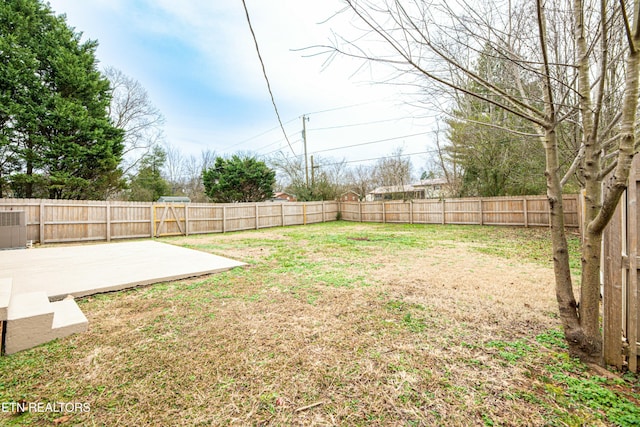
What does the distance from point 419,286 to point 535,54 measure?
2.81m

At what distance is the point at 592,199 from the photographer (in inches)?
70.4

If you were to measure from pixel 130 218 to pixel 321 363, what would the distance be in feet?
36.0

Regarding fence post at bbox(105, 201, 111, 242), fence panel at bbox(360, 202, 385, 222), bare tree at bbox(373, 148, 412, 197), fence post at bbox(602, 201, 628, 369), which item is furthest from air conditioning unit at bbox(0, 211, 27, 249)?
bare tree at bbox(373, 148, 412, 197)

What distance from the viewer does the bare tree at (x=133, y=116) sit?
50.3ft

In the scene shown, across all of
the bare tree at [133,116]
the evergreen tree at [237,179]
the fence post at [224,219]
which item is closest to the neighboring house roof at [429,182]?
the evergreen tree at [237,179]

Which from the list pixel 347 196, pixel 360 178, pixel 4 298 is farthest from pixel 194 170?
pixel 4 298

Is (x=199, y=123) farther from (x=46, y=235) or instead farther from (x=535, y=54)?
(x=535, y=54)

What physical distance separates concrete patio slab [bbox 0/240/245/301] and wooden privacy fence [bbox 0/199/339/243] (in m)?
3.38

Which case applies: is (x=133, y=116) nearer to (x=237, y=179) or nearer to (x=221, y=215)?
(x=237, y=179)

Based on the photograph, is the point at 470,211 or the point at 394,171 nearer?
the point at 470,211

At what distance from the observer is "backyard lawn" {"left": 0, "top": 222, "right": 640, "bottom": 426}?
1.37 m

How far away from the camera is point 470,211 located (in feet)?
41.9

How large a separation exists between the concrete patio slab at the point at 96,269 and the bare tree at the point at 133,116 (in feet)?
40.5

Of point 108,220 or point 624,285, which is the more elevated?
point 108,220
